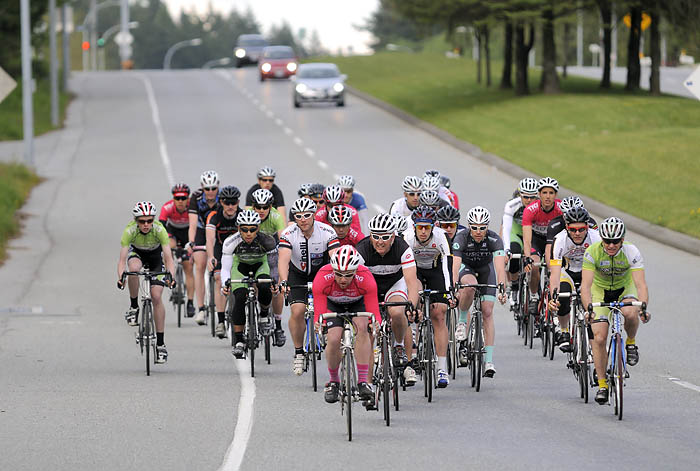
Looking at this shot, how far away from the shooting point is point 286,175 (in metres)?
37.1

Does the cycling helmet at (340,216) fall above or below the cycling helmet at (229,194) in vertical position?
above

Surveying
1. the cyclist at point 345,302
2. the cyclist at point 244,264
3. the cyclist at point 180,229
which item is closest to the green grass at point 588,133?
the cyclist at point 180,229

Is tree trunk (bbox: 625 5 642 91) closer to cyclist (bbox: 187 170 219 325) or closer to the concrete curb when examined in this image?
the concrete curb

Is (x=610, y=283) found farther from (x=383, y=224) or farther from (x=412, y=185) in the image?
(x=412, y=185)

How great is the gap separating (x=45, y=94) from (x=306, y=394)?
49.4 m

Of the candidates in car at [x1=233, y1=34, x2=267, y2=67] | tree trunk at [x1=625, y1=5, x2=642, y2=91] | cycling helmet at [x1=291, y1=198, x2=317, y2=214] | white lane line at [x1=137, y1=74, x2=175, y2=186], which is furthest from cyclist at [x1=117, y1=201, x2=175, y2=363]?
car at [x1=233, y1=34, x2=267, y2=67]

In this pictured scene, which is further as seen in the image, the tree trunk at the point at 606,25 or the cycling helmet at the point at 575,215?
the tree trunk at the point at 606,25

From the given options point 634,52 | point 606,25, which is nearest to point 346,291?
point 606,25

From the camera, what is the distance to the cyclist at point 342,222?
42.8 ft

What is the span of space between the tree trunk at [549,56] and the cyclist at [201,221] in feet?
103

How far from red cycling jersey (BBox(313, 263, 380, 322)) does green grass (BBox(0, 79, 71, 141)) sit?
37328mm

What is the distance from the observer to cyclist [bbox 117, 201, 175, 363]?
15195 mm

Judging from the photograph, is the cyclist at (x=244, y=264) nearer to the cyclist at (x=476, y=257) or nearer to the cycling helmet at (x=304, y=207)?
the cycling helmet at (x=304, y=207)

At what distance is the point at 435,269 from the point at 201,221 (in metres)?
5.41
